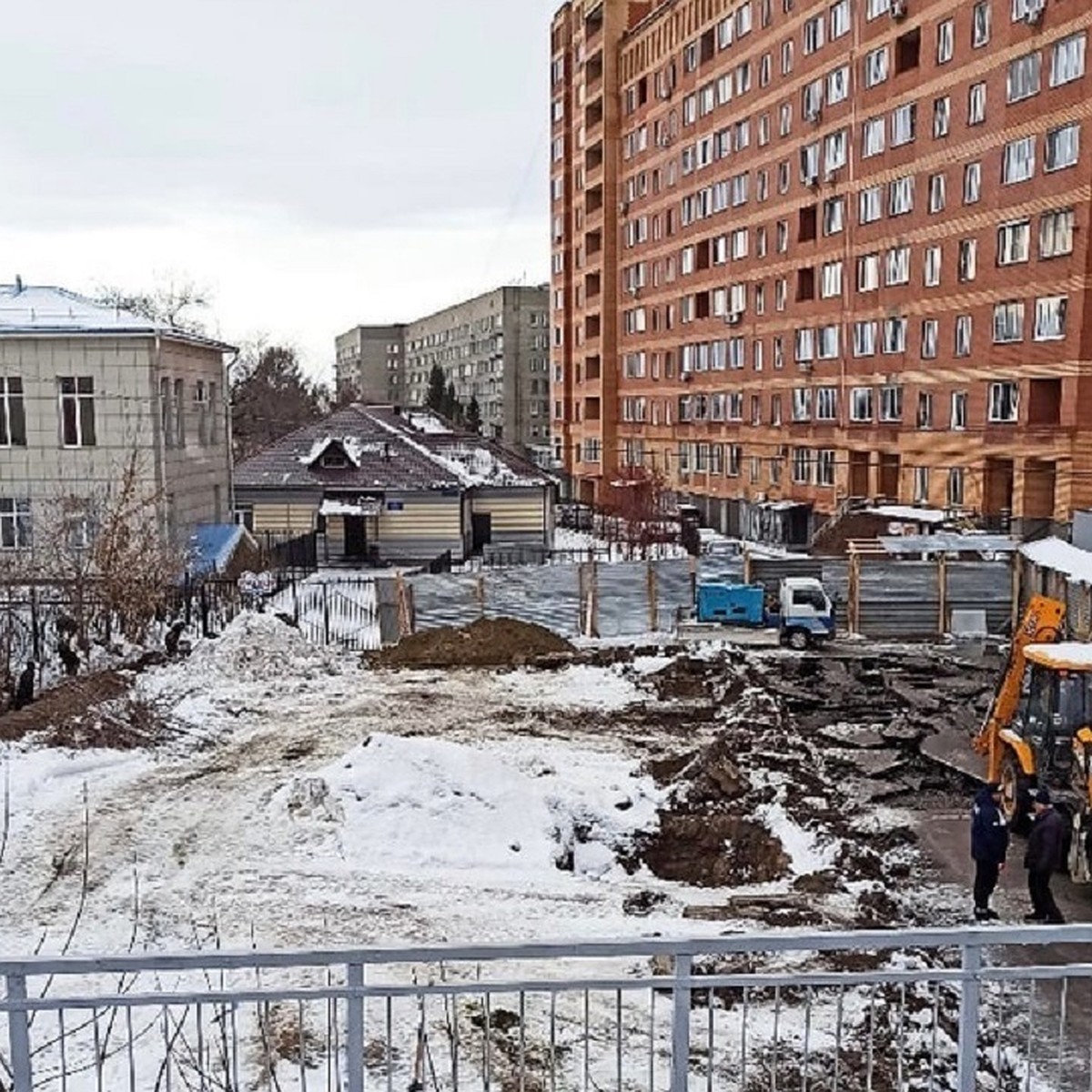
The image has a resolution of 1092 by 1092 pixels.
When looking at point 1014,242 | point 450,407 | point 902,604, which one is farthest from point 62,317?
point 450,407

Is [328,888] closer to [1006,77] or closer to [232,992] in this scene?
[232,992]

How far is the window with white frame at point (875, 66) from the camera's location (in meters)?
37.4

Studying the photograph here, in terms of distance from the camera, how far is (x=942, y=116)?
34.8 meters

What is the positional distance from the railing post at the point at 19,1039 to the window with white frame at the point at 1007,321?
32.8 meters

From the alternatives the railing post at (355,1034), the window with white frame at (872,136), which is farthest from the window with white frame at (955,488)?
the railing post at (355,1034)

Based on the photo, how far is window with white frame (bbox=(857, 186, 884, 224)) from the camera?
38.2 m

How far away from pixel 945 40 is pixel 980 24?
1.59 m

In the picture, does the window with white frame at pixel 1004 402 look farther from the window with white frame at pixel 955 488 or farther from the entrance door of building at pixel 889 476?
the entrance door of building at pixel 889 476

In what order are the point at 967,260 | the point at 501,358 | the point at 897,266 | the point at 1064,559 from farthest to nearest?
the point at 501,358 → the point at 897,266 → the point at 967,260 → the point at 1064,559

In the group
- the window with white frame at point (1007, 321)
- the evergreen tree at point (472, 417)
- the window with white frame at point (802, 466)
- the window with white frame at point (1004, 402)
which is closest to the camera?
the window with white frame at point (1007, 321)

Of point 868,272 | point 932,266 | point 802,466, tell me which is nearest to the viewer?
point 932,266

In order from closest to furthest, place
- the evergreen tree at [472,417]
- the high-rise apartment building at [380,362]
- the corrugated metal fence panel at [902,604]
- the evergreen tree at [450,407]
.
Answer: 1. the corrugated metal fence panel at [902,604]
2. the evergreen tree at [450,407]
3. the evergreen tree at [472,417]
4. the high-rise apartment building at [380,362]

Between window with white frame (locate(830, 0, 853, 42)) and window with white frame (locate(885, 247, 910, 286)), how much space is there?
353 inches

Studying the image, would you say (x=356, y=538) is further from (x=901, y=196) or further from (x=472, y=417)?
(x=472, y=417)
